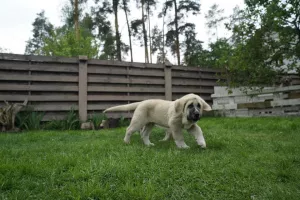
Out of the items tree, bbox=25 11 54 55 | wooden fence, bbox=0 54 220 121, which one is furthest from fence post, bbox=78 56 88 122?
tree, bbox=25 11 54 55

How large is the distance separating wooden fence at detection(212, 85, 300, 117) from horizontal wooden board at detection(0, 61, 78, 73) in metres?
5.49

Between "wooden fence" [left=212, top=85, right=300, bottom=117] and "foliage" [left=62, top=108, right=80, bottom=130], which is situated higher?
"wooden fence" [left=212, top=85, right=300, bottom=117]

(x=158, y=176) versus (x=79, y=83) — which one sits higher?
(x=79, y=83)

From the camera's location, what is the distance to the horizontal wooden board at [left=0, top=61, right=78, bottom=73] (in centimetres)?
682

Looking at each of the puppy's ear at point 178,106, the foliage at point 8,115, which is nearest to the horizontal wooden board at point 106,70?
the foliage at point 8,115

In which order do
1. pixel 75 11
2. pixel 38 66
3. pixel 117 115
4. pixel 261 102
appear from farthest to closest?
pixel 75 11
pixel 117 115
pixel 261 102
pixel 38 66

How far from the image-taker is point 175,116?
12.3 ft

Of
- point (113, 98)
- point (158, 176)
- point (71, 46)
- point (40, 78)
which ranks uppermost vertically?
point (71, 46)

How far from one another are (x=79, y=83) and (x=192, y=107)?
4892 mm

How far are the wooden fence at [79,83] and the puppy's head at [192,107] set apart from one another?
458 cm

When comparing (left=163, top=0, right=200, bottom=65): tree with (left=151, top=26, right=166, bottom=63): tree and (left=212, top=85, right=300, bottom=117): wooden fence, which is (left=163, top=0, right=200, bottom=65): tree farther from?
(left=212, top=85, right=300, bottom=117): wooden fence

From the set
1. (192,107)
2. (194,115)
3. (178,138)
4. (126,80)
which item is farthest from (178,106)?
(126,80)

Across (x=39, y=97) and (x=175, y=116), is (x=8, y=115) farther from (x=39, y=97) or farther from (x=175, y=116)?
(x=175, y=116)

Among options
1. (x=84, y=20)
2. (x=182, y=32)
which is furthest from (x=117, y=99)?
(x=84, y=20)
